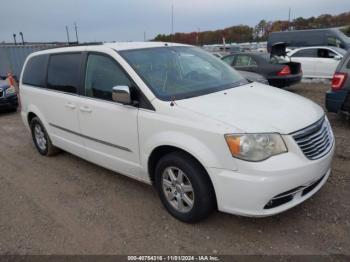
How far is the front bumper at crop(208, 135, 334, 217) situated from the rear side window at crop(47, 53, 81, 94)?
Answer: 2.39 meters

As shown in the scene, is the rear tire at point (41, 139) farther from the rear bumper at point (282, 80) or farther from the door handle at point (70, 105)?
the rear bumper at point (282, 80)

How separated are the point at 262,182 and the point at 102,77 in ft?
7.37

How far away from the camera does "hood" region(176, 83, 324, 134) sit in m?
2.85

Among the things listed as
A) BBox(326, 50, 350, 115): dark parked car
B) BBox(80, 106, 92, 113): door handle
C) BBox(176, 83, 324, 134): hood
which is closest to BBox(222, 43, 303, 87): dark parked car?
BBox(326, 50, 350, 115): dark parked car

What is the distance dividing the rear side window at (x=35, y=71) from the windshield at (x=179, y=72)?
1976mm

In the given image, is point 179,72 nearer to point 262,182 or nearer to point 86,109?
point 86,109

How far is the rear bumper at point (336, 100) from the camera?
572 centimetres

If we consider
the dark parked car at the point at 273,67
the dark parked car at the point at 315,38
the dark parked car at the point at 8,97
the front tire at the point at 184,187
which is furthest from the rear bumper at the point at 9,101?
the dark parked car at the point at 315,38

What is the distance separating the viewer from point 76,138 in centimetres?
445

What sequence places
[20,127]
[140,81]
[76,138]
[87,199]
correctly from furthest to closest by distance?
[20,127] → [76,138] → [87,199] → [140,81]

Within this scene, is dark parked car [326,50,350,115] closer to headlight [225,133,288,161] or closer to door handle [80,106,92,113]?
headlight [225,133,288,161]

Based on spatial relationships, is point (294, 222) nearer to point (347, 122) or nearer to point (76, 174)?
point (76, 174)

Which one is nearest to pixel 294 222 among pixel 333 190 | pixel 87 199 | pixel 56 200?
pixel 333 190

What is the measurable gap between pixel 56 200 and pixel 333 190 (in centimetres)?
323
